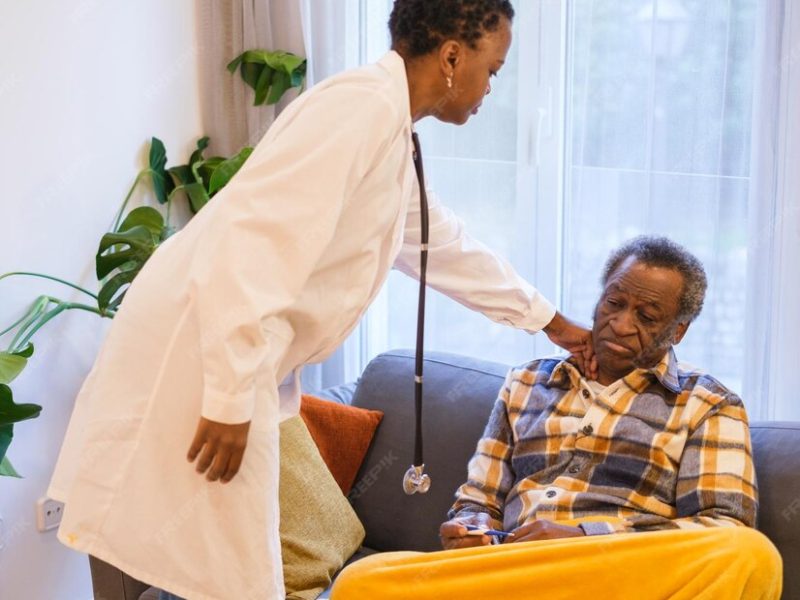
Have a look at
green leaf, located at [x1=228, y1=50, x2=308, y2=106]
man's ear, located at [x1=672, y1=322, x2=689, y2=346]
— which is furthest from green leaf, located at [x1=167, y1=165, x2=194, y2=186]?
man's ear, located at [x1=672, y1=322, x2=689, y2=346]

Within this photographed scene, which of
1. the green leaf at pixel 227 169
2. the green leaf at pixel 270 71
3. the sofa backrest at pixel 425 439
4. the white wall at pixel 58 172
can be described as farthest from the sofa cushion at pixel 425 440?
the green leaf at pixel 270 71

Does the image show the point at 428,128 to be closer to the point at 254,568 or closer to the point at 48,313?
the point at 48,313

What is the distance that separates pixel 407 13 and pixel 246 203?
0.42 metres

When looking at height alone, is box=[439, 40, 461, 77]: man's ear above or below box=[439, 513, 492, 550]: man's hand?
above

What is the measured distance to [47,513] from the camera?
9.21 feet

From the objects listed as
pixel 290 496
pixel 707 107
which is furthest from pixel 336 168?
pixel 707 107

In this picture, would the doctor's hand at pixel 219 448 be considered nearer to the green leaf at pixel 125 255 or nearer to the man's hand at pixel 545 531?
the man's hand at pixel 545 531

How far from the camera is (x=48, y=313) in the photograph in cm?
264

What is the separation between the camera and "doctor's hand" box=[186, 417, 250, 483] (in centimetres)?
137

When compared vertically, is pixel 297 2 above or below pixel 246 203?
above

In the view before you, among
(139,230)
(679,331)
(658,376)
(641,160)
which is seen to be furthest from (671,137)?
(139,230)

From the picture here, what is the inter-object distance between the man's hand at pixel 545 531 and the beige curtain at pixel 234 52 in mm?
1778

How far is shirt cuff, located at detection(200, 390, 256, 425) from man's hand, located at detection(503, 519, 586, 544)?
0.65 meters

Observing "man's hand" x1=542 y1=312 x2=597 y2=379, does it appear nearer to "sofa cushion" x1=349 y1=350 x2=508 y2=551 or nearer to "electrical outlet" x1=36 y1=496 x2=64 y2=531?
"sofa cushion" x1=349 y1=350 x2=508 y2=551
